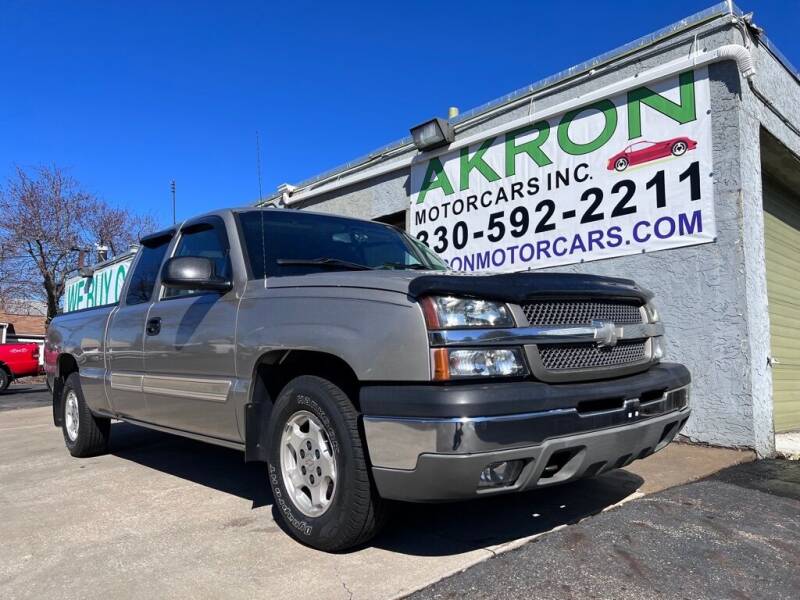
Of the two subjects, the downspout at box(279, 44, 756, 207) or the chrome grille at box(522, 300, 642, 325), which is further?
the downspout at box(279, 44, 756, 207)

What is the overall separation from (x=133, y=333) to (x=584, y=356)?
10.8ft

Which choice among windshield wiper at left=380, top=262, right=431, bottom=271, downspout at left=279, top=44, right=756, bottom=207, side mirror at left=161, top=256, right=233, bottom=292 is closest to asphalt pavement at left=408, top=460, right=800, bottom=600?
windshield wiper at left=380, top=262, right=431, bottom=271

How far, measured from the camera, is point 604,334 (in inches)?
118

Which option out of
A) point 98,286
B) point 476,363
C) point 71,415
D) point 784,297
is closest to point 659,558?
point 476,363

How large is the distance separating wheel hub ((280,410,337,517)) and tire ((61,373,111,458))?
313 centimetres

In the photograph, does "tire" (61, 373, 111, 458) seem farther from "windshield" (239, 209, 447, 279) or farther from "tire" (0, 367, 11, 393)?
"tire" (0, 367, 11, 393)

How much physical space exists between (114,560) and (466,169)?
20.6 feet

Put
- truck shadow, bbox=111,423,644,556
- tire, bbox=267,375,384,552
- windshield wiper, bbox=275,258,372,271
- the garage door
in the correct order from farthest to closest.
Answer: the garage door
windshield wiper, bbox=275,258,372,271
truck shadow, bbox=111,423,644,556
tire, bbox=267,375,384,552

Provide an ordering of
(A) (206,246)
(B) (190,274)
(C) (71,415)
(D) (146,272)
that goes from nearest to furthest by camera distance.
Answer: (B) (190,274) < (A) (206,246) < (D) (146,272) < (C) (71,415)

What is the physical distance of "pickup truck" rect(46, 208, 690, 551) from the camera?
2.55m

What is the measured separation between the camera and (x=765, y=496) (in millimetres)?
4008

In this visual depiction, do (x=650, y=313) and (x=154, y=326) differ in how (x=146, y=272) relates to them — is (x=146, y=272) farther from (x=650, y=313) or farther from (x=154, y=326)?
(x=650, y=313)

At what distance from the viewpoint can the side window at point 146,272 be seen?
15.5ft

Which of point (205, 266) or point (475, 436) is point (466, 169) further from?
point (475, 436)
